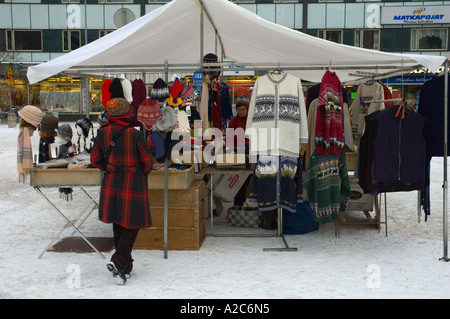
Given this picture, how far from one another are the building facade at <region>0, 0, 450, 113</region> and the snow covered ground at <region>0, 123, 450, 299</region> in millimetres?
22590

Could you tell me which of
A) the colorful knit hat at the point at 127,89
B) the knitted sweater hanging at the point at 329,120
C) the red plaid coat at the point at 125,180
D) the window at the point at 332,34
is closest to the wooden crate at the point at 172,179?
the red plaid coat at the point at 125,180

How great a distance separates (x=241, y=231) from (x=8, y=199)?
4.42 meters

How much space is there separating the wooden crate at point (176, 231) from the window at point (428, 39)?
2646 centimetres

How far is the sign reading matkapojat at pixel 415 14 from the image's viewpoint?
27188mm

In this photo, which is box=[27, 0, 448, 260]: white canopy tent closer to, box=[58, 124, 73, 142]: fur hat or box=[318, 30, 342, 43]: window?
box=[58, 124, 73, 142]: fur hat

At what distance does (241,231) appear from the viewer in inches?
245

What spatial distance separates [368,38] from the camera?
27547 millimetres

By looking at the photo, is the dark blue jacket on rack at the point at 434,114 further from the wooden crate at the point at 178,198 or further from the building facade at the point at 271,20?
the building facade at the point at 271,20

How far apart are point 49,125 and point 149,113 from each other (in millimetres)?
1662

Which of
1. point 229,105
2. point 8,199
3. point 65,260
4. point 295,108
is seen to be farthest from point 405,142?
point 8,199

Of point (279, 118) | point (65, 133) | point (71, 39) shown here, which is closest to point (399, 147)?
point (279, 118)

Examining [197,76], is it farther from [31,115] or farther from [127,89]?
[31,115]
